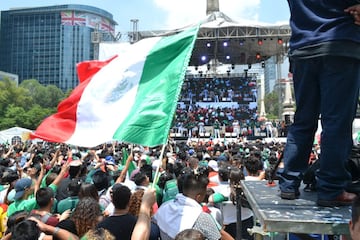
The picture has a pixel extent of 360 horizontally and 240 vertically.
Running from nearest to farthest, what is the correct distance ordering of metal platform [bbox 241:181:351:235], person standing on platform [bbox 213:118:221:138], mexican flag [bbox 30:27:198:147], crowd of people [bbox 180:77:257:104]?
metal platform [bbox 241:181:351:235], mexican flag [bbox 30:27:198:147], person standing on platform [bbox 213:118:221:138], crowd of people [bbox 180:77:257:104]

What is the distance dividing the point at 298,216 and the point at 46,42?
122m

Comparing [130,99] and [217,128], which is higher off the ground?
[130,99]

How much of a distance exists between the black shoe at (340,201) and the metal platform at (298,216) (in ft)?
0.11

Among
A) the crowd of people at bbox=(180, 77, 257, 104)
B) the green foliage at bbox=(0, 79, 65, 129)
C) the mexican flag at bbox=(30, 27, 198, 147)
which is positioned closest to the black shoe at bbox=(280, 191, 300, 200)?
the mexican flag at bbox=(30, 27, 198, 147)

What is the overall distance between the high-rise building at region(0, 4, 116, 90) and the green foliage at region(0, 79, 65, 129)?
1181 inches

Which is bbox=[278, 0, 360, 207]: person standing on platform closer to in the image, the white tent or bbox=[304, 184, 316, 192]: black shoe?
bbox=[304, 184, 316, 192]: black shoe

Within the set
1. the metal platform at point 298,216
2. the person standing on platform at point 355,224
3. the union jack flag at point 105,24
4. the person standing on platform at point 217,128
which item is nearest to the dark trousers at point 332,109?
the metal platform at point 298,216

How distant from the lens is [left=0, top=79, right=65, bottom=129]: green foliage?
53.7m

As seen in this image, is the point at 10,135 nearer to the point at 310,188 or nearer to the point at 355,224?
the point at 310,188

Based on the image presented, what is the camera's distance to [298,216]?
6.07 ft

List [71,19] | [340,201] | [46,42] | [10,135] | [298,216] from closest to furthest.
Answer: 1. [298,216]
2. [340,201]
3. [10,135]
4. [46,42]
5. [71,19]

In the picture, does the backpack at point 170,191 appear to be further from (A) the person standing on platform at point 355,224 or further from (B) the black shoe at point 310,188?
(A) the person standing on platform at point 355,224

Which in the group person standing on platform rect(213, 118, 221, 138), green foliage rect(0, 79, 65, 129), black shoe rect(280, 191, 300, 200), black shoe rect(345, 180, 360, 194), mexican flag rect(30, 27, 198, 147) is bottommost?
green foliage rect(0, 79, 65, 129)

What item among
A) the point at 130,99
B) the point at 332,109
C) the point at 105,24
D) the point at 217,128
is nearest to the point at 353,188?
the point at 332,109
